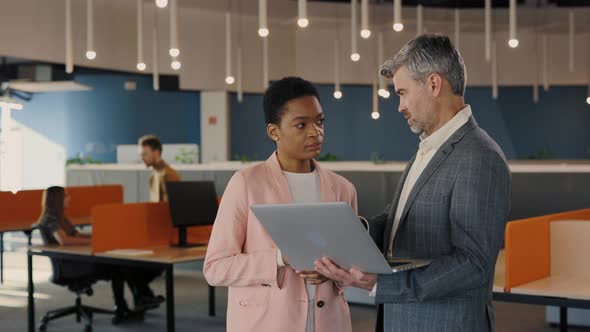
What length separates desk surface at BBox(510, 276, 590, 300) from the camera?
3885mm

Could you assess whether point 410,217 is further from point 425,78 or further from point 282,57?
point 282,57

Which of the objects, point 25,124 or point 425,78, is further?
point 25,124

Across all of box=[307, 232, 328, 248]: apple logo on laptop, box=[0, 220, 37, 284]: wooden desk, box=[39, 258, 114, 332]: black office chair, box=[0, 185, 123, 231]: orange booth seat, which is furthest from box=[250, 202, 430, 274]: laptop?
box=[0, 185, 123, 231]: orange booth seat

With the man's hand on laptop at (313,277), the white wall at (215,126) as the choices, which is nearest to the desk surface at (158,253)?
the man's hand on laptop at (313,277)

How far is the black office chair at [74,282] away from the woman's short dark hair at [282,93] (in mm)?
4351

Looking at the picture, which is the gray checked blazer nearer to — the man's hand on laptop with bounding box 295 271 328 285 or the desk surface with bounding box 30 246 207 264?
the man's hand on laptop with bounding box 295 271 328 285

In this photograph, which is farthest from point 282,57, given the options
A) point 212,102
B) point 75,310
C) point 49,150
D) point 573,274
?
point 573,274

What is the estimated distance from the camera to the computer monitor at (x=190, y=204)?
5.85 meters

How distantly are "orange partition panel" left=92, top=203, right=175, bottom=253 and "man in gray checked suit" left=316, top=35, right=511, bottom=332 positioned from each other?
13.6 feet

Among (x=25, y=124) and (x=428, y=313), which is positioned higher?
(x=25, y=124)

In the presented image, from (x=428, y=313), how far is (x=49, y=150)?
12907 millimetres

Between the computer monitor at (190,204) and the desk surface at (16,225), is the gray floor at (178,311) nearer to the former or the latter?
the desk surface at (16,225)

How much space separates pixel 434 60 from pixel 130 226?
457 cm

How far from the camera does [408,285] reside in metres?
1.88
